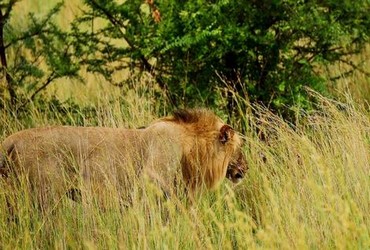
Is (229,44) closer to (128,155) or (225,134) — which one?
(225,134)

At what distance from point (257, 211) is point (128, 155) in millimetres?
852

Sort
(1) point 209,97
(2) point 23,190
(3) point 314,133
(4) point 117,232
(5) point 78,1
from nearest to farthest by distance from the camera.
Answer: (4) point 117,232, (2) point 23,190, (3) point 314,133, (1) point 209,97, (5) point 78,1

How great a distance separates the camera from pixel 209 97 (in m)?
7.66

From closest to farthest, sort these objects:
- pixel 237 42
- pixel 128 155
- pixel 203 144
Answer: pixel 128 155, pixel 203 144, pixel 237 42

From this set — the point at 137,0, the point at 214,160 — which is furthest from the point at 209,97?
the point at 214,160

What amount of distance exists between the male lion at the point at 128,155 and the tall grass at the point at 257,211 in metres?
0.13

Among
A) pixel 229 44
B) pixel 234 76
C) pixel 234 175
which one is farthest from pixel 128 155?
pixel 234 76

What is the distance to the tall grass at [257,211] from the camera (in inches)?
168

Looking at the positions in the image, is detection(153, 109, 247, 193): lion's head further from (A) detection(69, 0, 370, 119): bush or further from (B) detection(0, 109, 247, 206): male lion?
(A) detection(69, 0, 370, 119): bush

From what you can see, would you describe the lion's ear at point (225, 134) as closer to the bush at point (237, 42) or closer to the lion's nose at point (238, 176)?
the lion's nose at point (238, 176)

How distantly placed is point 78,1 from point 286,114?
235 inches

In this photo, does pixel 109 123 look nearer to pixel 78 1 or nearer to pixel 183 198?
pixel 183 198

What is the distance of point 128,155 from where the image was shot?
5383 mm

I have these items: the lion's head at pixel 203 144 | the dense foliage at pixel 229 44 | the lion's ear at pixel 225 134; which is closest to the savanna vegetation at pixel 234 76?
the dense foliage at pixel 229 44
